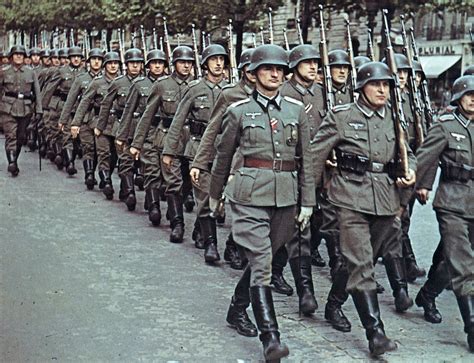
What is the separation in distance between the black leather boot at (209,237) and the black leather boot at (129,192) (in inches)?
125

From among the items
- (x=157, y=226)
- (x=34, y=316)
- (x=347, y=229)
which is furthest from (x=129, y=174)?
(x=347, y=229)

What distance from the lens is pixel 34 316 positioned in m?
6.89

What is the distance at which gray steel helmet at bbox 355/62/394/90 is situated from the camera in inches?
255

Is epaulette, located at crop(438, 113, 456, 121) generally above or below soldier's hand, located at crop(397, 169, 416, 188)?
above

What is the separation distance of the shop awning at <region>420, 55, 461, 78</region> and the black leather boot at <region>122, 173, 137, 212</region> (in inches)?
819

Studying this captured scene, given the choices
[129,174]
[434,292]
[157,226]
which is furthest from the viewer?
[129,174]

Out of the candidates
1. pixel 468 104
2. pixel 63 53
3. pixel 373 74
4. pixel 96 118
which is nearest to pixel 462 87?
pixel 468 104

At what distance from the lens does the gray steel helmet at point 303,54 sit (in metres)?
8.39

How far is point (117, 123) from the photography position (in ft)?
42.8

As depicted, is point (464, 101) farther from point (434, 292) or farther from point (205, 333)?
point (205, 333)

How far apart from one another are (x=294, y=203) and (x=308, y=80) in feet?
7.87

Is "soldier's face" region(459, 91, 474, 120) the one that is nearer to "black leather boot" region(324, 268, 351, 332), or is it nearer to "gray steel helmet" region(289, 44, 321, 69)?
"black leather boot" region(324, 268, 351, 332)

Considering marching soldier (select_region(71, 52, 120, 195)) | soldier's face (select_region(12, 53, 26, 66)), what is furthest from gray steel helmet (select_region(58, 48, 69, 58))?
marching soldier (select_region(71, 52, 120, 195))

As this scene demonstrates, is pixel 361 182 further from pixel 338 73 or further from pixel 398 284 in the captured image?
pixel 338 73
